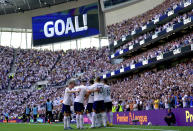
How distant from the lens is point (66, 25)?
63469 mm

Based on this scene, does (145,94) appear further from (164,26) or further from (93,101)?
(93,101)

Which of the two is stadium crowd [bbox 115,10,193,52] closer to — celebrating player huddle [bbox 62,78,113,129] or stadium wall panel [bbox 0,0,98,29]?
stadium wall panel [bbox 0,0,98,29]

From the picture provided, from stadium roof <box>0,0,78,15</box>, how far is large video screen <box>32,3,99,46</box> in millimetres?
3655

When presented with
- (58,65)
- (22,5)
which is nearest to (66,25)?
(58,65)

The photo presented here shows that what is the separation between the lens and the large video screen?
202 ft

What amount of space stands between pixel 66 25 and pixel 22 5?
1092 centimetres

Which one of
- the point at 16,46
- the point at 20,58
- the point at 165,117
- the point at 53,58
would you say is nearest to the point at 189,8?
the point at 165,117

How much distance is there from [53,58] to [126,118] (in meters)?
45.3

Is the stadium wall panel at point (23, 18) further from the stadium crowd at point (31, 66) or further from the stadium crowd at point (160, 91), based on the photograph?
the stadium crowd at point (160, 91)

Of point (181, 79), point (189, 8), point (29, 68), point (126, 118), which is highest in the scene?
point (189, 8)

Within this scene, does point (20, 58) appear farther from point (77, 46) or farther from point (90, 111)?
point (90, 111)

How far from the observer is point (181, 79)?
96.6ft

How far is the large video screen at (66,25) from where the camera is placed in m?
61.6

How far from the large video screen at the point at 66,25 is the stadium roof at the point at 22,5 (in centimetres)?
365
